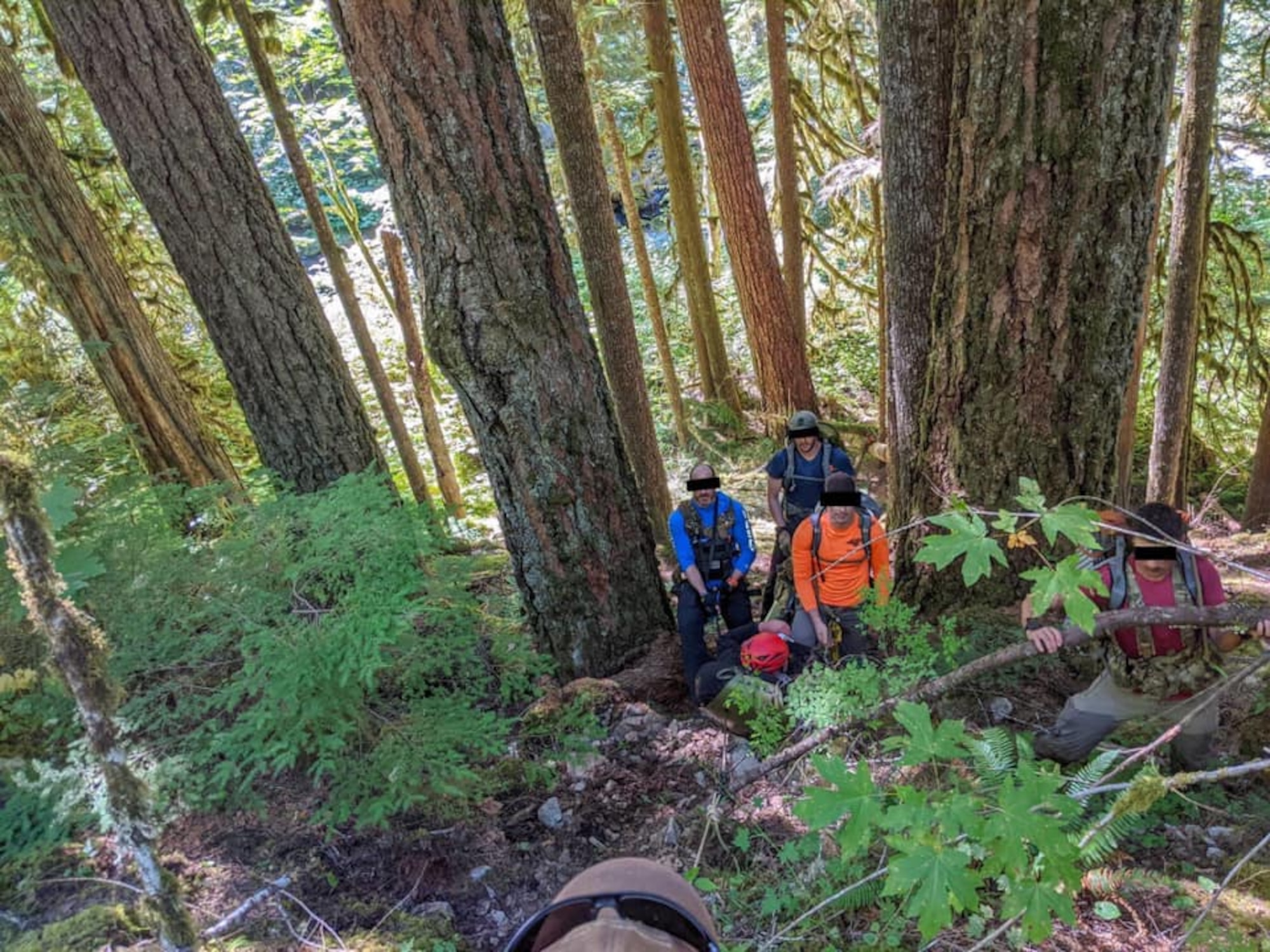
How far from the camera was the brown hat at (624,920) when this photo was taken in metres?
1.55

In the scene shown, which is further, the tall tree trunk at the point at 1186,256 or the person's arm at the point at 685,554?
the tall tree trunk at the point at 1186,256

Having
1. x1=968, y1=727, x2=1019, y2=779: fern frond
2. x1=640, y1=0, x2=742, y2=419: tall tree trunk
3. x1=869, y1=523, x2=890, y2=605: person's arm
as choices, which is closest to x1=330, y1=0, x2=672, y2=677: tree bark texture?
x1=869, y1=523, x2=890, y2=605: person's arm

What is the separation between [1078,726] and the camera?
3.77 meters

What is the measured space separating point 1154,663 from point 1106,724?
1.32ft

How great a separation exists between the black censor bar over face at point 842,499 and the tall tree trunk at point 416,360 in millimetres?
5662

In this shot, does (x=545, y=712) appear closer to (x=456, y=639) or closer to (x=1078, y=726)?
(x=456, y=639)

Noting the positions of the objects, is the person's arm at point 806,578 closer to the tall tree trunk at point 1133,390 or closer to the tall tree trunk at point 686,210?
the tall tree trunk at point 1133,390

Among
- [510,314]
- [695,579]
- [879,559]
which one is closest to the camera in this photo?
[510,314]

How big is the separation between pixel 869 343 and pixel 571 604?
40.2 ft

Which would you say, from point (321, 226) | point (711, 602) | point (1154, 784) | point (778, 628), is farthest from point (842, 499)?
point (321, 226)

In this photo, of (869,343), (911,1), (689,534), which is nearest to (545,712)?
(689,534)

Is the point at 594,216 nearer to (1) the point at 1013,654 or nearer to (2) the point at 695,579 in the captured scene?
(2) the point at 695,579

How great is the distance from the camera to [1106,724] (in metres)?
3.75

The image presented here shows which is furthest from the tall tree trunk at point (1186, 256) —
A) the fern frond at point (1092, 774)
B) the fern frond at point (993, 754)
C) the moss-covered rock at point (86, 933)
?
the moss-covered rock at point (86, 933)
